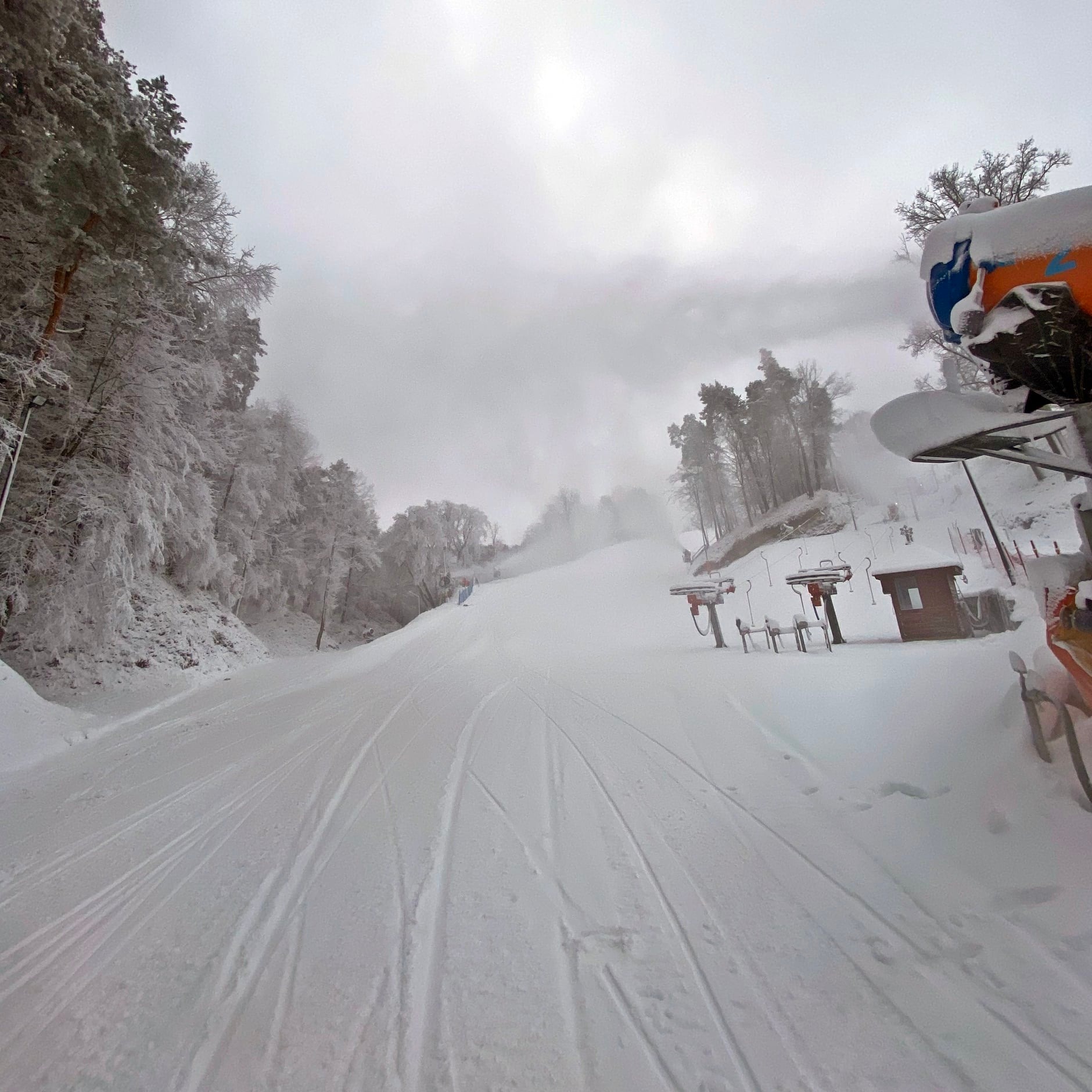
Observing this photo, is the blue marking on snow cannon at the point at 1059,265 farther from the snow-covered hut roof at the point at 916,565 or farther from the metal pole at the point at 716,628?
the metal pole at the point at 716,628

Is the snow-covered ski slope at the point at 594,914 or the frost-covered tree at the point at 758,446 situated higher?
the frost-covered tree at the point at 758,446

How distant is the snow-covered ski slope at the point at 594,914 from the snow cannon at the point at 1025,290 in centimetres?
204

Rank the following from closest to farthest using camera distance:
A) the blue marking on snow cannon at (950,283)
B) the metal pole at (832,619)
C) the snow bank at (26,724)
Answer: the blue marking on snow cannon at (950,283) < the snow bank at (26,724) < the metal pole at (832,619)

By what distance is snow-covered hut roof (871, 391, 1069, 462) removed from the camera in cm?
225

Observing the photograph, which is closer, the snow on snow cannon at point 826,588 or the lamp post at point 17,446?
the lamp post at point 17,446

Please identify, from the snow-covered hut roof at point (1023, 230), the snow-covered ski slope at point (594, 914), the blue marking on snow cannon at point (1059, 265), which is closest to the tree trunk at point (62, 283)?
the snow-covered ski slope at point (594, 914)

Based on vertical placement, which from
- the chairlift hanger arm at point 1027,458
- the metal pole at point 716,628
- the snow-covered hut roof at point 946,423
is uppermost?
the snow-covered hut roof at point 946,423

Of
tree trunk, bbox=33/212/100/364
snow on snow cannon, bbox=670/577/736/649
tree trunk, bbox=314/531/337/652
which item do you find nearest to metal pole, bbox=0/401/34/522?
tree trunk, bbox=33/212/100/364

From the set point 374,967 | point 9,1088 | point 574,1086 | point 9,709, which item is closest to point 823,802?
point 574,1086

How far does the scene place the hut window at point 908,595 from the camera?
8633mm

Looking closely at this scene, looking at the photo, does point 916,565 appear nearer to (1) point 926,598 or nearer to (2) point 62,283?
(1) point 926,598

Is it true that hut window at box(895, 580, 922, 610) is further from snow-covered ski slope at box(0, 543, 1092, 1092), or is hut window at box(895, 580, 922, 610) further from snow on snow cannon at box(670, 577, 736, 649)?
snow-covered ski slope at box(0, 543, 1092, 1092)

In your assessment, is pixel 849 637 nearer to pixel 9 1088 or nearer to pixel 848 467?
pixel 9 1088

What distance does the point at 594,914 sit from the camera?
7.43ft
